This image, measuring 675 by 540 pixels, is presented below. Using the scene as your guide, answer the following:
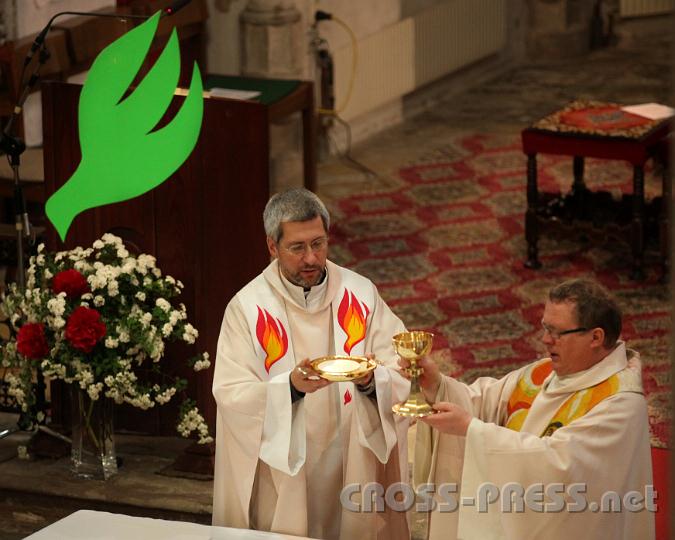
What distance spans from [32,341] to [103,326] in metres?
0.31

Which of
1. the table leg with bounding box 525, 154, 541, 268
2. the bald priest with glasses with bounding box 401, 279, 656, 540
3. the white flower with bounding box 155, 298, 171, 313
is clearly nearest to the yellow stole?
the bald priest with glasses with bounding box 401, 279, 656, 540

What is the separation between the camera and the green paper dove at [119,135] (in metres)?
5.64

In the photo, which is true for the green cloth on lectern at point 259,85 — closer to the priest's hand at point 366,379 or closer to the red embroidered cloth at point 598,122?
the red embroidered cloth at point 598,122

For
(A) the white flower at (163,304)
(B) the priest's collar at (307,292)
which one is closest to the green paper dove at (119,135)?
(A) the white flower at (163,304)

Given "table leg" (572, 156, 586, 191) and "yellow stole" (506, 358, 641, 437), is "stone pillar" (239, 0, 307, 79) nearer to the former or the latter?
"table leg" (572, 156, 586, 191)

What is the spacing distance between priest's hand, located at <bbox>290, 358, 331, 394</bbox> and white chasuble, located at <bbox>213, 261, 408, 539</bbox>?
19cm

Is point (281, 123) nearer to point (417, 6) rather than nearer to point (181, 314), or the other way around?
point (417, 6)

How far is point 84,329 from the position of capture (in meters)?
5.32

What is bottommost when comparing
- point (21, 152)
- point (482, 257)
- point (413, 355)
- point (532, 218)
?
point (482, 257)

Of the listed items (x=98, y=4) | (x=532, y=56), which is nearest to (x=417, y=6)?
(x=532, y=56)

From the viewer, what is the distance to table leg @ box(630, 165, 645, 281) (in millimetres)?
7852

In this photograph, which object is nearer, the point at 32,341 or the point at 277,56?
the point at 32,341

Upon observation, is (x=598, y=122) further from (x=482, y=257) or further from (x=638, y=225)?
(x=482, y=257)

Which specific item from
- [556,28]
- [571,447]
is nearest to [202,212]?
[571,447]
